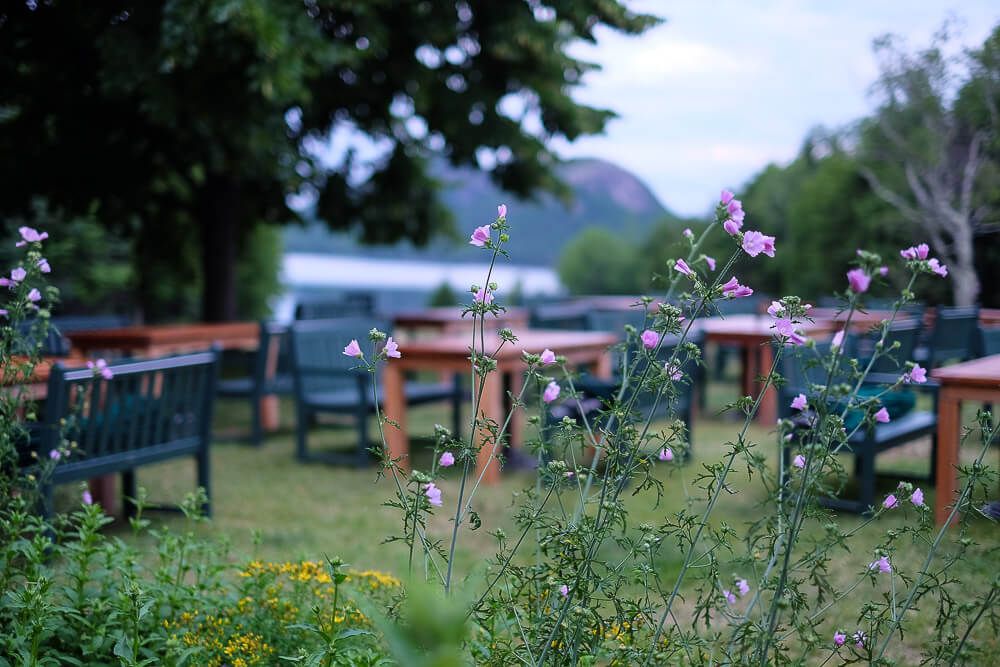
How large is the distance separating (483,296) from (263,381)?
5497 millimetres

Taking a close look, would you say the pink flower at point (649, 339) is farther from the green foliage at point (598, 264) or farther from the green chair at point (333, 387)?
the green foliage at point (598, 264)

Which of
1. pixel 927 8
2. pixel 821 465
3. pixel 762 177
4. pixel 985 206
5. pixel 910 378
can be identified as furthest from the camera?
pixel 762 177

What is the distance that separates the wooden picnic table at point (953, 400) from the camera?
4.10 meters

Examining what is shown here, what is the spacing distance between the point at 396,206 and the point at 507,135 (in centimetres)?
178

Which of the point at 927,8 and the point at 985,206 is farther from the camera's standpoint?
the point at 985,206

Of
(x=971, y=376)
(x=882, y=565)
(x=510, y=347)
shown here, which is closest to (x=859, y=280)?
(x=882, y=565)

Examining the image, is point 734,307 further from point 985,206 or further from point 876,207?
point 985,206

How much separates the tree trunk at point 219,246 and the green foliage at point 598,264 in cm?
741

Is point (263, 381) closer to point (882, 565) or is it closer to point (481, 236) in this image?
point (481, 236)

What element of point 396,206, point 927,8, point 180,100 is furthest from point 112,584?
point 396,206

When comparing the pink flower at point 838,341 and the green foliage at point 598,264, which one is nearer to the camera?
the pink flower at point 838,341

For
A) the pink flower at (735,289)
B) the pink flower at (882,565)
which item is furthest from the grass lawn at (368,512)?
the pink flower at (735,289)

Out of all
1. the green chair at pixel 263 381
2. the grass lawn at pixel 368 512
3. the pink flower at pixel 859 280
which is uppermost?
the pink flower at pixel 859 280

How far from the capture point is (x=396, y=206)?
11.0 meters
